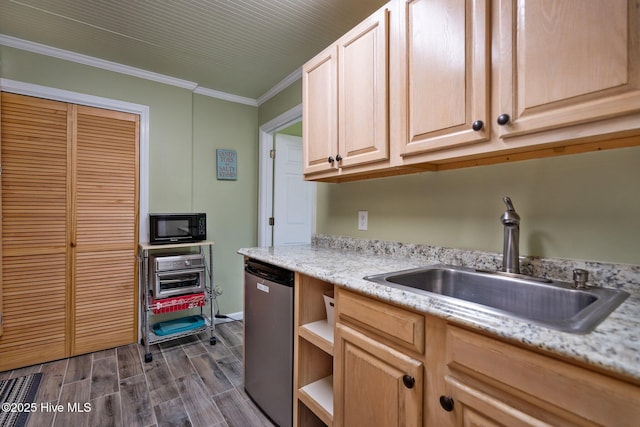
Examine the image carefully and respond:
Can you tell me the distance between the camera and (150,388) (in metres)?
1.88

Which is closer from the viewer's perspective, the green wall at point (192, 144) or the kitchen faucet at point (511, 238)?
the kitchen faucet at point (511, 238)

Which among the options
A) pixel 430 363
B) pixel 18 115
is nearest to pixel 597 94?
pixel 430 363

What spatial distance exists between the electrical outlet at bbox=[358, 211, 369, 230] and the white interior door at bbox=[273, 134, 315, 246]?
126 centimetres

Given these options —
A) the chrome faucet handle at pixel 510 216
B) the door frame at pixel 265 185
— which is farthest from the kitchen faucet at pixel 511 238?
the door frame at pixel 265 185

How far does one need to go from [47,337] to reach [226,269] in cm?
142

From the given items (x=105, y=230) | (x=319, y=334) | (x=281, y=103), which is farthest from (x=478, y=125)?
(x=105, y=230)

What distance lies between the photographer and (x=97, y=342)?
7.71 feet

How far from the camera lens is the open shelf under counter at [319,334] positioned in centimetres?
126

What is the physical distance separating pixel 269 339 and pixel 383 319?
2.84ft

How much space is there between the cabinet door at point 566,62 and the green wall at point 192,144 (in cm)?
261

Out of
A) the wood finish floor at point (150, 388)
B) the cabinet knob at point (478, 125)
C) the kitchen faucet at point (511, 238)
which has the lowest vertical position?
the wood finish floor at point (150, 388)

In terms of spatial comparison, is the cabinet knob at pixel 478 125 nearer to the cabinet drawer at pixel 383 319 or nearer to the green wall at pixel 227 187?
the cabinet drawer at pixel 383 319

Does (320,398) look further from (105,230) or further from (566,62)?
(105,230)

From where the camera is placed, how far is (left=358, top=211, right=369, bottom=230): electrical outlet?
1843 mm
